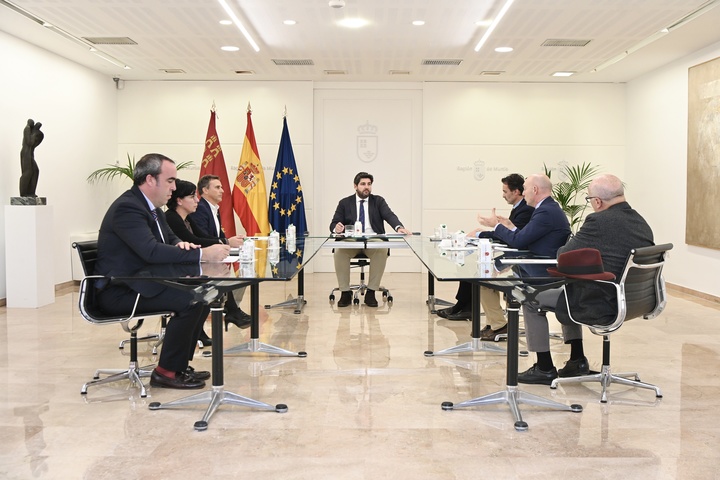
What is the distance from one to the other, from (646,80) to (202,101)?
638cm

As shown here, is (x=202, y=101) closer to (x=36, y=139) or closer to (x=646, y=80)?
(x=36, y=139)

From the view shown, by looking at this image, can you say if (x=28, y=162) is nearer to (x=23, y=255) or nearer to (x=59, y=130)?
(x=23, y=255)

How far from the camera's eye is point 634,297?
4.04 m

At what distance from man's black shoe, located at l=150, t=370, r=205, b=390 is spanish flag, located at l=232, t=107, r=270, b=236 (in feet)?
19.5

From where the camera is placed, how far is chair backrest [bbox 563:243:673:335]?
389 centimetres

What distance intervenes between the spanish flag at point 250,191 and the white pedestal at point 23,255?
321cm

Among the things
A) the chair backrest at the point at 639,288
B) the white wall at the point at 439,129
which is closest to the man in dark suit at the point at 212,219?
the chair backrest at the point at 639,288

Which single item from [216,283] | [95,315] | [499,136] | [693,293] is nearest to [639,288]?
[216,283]

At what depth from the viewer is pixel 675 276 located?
9.17 m

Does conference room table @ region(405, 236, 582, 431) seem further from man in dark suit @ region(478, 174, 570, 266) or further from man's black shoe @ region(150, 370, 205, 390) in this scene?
man's black shoe @ region(150, 370, 205, 390)

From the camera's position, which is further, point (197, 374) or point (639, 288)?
point (197, 374)

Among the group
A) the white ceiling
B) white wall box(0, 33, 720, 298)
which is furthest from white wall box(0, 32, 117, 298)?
white wall box(0, 33, 720, 298)

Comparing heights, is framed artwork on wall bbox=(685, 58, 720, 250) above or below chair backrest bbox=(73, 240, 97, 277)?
above

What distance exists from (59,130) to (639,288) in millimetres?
7387
